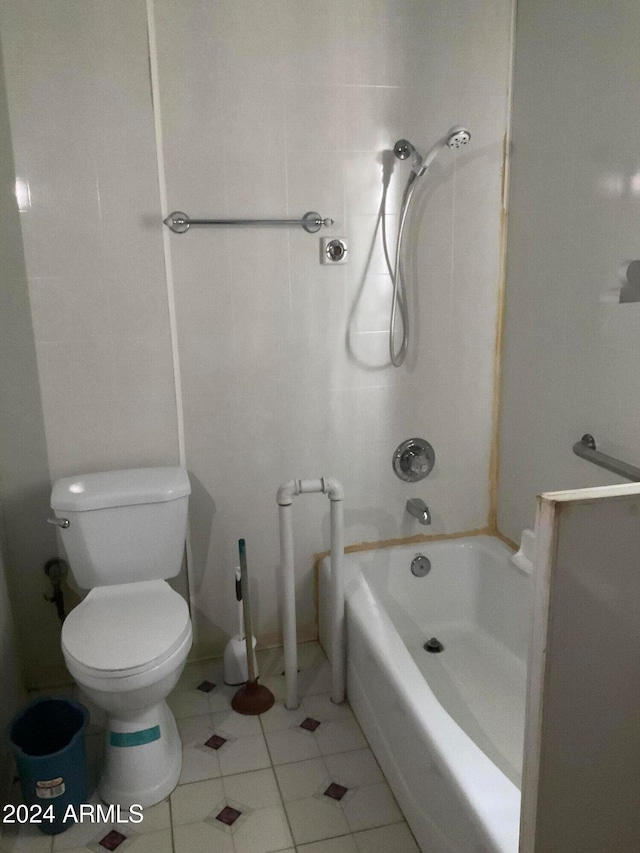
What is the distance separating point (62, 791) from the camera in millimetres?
1808

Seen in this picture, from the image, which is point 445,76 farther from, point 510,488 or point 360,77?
point 510,488

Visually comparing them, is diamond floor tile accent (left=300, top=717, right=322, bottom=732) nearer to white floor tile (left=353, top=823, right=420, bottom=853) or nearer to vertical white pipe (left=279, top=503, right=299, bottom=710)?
vertical white pipe (left=279, top=503, right=299, bottom=710)

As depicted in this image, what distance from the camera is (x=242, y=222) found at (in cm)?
218

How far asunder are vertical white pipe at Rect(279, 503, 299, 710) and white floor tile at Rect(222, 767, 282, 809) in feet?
0.93

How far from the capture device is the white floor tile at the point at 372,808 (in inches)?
71.2

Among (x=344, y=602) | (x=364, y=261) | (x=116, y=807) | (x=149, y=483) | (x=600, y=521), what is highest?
(x=364, y=261)

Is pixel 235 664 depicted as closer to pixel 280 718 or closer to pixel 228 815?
pixel 280 718

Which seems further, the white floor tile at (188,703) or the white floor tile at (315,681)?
the white floor tile at (315,681)

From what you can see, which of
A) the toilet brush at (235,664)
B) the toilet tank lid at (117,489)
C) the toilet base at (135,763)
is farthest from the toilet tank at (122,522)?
the toilet base at (135,763)

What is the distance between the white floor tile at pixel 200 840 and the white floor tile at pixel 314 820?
0.57 ft

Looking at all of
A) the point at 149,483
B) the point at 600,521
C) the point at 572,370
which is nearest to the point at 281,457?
the point at 149,483

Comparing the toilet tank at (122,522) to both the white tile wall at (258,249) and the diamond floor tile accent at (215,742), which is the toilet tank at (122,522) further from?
the diamond floor tile accent at (215,742)

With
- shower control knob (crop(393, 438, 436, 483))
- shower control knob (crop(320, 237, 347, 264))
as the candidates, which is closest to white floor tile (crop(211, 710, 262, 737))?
shower control knob (crop(393, 438, 436, 483))

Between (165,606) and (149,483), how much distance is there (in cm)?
38
